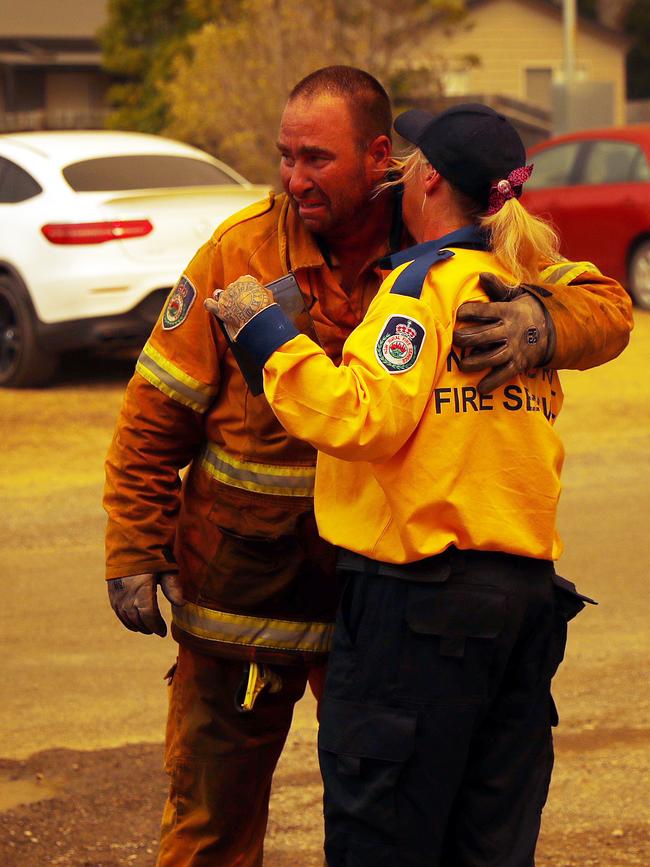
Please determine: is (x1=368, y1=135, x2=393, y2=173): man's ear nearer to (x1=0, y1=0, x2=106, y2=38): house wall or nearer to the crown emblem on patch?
the crown emblem on patch

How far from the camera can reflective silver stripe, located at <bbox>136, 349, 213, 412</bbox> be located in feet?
10.5

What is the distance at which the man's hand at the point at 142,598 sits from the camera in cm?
324

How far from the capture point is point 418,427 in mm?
2689

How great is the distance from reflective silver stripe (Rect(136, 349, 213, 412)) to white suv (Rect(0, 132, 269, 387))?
692cm

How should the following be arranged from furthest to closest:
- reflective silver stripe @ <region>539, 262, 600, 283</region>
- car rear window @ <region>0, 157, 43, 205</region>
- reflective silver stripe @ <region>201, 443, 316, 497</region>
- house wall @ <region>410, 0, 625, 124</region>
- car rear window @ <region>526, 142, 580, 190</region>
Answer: house wall @ <region>410, 0, 625, 124</region> < car rear window @ <region>526, 142, 580, 190</region> < car rear window @ <region>0, 157, 43, 205</region> < reflective silver stripe @ <region>201, 443, 316, 497</region> < reflective silver stripe @ <region>539, 262, 600, 283</region>

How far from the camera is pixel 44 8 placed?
120 feet

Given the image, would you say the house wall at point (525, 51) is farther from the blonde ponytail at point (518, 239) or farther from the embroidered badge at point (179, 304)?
the blonde ponytail at point (518, 239)

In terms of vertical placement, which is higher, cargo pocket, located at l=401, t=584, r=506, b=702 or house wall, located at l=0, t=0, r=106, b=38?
cargo pocket, located at l=401, t=584, r=506, b=702

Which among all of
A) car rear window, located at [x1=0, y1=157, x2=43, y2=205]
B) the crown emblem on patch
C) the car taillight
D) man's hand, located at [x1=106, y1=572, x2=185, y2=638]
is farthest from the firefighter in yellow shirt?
car rear window, located at [x1=0, y1=157, x2=43, y2=205]

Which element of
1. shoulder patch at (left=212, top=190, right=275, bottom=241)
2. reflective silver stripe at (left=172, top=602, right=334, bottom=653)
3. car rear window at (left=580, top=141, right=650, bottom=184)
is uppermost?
shoulder patch at (left=212, top=190, right=275, bottom=241)

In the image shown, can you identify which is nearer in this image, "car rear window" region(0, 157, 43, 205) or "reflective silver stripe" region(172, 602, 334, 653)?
"reflective silver stripe" region(172, 602, 334, 653)

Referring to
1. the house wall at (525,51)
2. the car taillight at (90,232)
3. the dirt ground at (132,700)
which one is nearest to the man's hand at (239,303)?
the dirt ground at (132,700)

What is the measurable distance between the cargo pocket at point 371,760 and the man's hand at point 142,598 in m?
0.63

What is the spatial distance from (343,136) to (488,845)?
1.41 m
